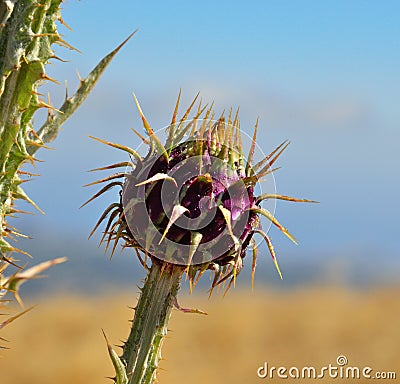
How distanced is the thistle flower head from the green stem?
14 cm

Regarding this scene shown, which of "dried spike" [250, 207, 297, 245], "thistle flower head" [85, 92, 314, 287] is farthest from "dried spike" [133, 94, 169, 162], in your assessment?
"dried spike" [250, 207, 297, 245]

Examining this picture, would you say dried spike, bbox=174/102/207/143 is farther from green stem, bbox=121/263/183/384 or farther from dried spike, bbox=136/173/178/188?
green stem, bbox=121/263/183/384

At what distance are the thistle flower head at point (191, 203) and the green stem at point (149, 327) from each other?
0.47 feet

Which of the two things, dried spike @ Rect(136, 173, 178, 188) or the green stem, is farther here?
the green stem

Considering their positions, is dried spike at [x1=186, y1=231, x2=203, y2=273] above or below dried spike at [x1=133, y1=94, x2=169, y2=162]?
below

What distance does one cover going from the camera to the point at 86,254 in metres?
113

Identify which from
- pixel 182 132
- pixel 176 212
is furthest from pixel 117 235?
pixel 182 132

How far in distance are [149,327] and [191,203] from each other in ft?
1.69

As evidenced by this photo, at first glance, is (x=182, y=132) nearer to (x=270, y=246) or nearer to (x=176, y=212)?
(x=176, y=212)

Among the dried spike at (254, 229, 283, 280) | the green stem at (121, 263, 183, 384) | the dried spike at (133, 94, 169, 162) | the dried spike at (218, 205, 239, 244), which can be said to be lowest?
the green stem at (121, 263, 183, 384)

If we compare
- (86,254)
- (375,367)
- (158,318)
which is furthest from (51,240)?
(158,318)

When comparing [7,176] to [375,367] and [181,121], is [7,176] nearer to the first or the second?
[181,121]

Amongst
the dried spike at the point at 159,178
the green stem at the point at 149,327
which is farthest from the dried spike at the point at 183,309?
the dried spike at the point at 159,178

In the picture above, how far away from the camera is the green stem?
2238mm
